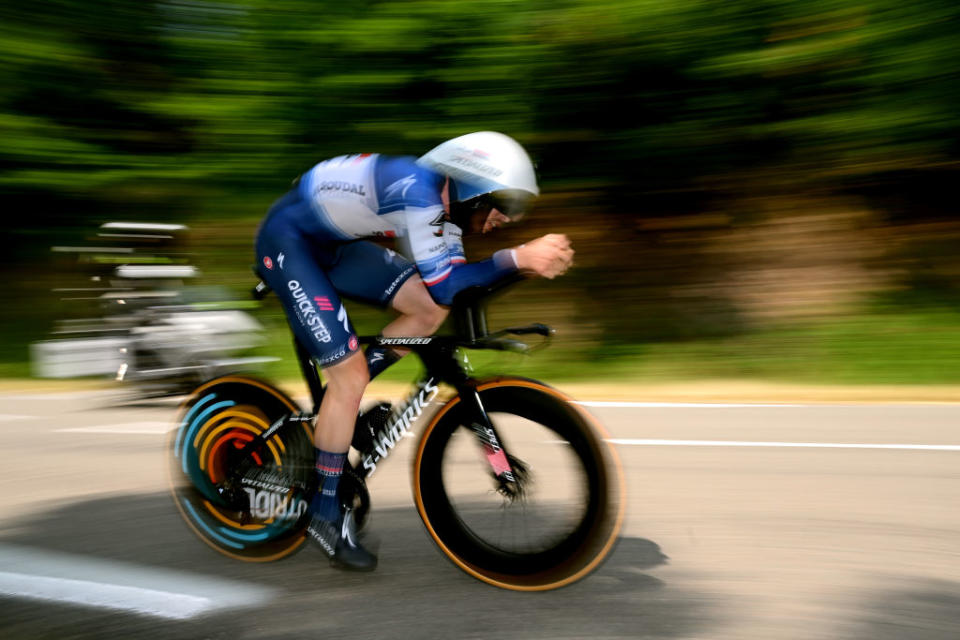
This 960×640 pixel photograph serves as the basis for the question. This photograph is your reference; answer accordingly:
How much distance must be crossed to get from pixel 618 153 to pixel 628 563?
801 centimetres

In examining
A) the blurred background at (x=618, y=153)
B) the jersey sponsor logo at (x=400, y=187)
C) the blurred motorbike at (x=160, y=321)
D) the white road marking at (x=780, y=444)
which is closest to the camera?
the jersey sponsor logo at (x=400, y=187)

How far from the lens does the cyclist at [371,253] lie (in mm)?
3162

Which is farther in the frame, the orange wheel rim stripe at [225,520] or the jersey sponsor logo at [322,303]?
the orange wheel rim stripe at [225,520]

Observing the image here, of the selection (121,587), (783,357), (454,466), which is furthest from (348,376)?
(783,357)

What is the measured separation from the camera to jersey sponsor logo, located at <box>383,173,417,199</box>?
3.23 m

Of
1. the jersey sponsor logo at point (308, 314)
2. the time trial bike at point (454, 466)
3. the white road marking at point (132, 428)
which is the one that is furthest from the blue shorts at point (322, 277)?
the white road marking at point (132, 428)

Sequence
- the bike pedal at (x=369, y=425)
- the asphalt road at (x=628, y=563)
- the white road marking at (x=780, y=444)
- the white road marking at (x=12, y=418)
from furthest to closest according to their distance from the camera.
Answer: the white road marking at (x=12, y=418) → the white road marking at (x=780, y=444) → the bike pedal at (x=369, y=425) → the asphalt road at (x=628, y=563)

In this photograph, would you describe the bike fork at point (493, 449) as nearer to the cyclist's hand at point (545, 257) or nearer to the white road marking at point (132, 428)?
the cyclist's hand at point (545, 257)

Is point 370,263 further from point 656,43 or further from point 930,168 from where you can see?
point 930,168

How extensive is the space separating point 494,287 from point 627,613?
119 cm

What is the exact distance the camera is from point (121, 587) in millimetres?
3582

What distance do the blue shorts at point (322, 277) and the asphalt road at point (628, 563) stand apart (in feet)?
3.03

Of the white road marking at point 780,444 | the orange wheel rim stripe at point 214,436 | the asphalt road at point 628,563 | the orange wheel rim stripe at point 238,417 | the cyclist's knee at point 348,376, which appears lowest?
the asphalt road at point 628,563

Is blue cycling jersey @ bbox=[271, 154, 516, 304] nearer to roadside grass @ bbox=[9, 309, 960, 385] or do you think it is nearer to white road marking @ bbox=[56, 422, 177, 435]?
white road marking @ bbox=[56, 422, 177, 435]
